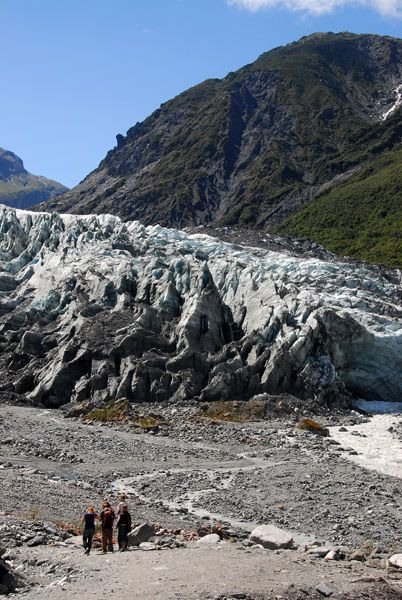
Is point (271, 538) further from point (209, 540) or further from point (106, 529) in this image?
point (106, 529)

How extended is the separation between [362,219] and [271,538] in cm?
11111

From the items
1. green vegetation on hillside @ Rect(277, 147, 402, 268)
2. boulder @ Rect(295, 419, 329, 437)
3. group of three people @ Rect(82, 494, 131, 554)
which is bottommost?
boulder @ Rect(295, 419, 329, 437)

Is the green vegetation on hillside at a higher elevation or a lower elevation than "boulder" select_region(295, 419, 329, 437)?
higher

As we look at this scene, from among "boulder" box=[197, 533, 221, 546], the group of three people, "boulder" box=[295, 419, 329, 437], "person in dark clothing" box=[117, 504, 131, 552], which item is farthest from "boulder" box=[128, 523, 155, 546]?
"boulder" box=[295, 419, 329, 437]

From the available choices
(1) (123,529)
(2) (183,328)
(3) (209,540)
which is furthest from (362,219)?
(1) (123,529)

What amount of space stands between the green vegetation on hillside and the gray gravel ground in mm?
71954

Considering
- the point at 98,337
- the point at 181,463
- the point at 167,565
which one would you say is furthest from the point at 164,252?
the point at 167,565

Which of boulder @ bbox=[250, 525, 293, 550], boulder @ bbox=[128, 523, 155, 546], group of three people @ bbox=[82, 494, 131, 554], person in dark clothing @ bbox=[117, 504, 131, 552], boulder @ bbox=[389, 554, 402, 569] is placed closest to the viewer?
boulder @ bbox=[389, 554, 402, 569]

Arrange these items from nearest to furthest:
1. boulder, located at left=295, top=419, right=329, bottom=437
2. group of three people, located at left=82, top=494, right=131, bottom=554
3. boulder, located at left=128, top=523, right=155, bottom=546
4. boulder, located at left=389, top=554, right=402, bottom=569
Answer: boulder, located at left=389, top=554, right=402, bottom=569 < group of three people, located at left=82, top=494, right=131, bottom=554 < boulder, located at left=128, top=523, right=155, bottom=546 < boulder, located at left=295, top=419, right=329, bottom=437

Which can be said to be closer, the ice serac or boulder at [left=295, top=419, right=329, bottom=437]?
boulder at [left=295, top=419, right=329, bottom=437]

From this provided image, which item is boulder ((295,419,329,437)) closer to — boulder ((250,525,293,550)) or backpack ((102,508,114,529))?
boulder ((250,525,293,550))

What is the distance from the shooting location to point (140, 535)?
13875mm

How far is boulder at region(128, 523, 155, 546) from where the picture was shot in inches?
540

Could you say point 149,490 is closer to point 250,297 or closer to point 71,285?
point 250,297
